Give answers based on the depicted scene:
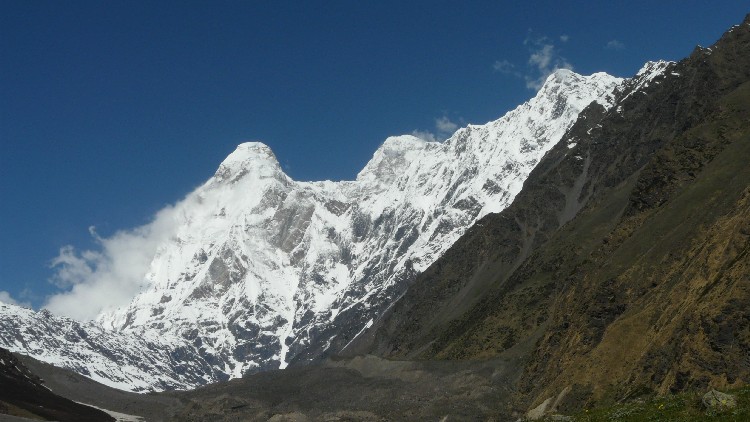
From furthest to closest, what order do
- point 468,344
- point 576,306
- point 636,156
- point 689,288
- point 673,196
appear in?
1. point 636,156
2. point 468,344
3. point 673,196
4. point 576,306
5. point 689,288

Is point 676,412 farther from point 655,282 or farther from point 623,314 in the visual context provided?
point 655,282

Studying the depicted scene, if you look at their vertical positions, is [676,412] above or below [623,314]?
below

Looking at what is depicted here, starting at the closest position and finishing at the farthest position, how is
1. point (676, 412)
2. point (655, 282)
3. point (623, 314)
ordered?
point (676, 412), point (623, 314), point (655, 282)

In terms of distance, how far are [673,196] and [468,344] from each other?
59.0 m

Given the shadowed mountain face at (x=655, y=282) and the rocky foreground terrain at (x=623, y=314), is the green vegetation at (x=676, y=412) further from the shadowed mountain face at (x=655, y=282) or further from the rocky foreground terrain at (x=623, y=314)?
the shadowed mountain face at (x=655, y=282)

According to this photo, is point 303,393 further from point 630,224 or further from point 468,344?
point 630,224

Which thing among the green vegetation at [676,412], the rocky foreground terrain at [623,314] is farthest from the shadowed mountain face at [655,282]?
the green vegetation at [676,412]

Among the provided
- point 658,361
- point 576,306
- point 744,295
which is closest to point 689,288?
point 658,361

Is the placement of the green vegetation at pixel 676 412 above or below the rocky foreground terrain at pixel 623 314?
below

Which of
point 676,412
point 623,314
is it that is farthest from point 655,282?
point 676,412

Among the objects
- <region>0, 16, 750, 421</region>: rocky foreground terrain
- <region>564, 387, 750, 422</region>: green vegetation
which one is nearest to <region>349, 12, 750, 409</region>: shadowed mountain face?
<region>0, 16, 750, 421</region>: rocky foreground terrain

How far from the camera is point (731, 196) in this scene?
305 ft

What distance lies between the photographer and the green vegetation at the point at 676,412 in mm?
31278

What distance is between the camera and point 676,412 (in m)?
33.8
